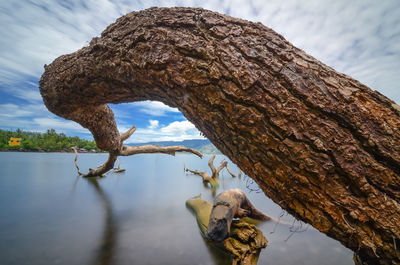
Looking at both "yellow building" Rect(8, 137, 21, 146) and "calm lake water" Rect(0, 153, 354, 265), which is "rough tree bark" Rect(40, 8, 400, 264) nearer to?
"calm lake water" Rect(0, 153, 354, 265)

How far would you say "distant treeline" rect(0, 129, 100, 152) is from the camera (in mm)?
60281

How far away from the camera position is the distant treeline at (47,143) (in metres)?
60.3

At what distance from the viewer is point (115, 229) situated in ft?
15.2

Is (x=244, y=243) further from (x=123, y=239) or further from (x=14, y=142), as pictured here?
(x=14, y=142)

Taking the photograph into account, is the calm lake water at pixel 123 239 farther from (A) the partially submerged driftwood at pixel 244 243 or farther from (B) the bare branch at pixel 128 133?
(B) the bare branch at pixel 128 133

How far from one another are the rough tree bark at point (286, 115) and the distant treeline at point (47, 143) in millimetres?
69514

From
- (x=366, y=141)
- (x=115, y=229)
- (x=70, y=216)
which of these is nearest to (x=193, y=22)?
(x=366, y=141)

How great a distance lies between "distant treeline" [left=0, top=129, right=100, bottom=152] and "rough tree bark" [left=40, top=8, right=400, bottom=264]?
2737 inches

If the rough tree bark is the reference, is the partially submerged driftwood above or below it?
below

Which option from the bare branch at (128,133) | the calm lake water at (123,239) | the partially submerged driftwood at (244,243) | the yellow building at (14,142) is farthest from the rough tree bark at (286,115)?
the yellow building at (14,142)

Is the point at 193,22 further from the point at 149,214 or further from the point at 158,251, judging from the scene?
the point at 149,214

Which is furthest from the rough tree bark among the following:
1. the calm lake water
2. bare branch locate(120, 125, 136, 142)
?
bare branch locate(120, 125, 136, 142)

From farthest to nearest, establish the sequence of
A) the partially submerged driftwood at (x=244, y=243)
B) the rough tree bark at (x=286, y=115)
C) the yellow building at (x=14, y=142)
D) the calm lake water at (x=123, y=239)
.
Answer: the yellow building at (x=14, y=142)
the calm lake water at (x=123, y=239)
the partially submerged driftwood at (x=244, y=243)
the rough tree bark at (x=286, y=115)

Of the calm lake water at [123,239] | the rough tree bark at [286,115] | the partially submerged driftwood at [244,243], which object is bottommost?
the calm lake water at [123,239]
